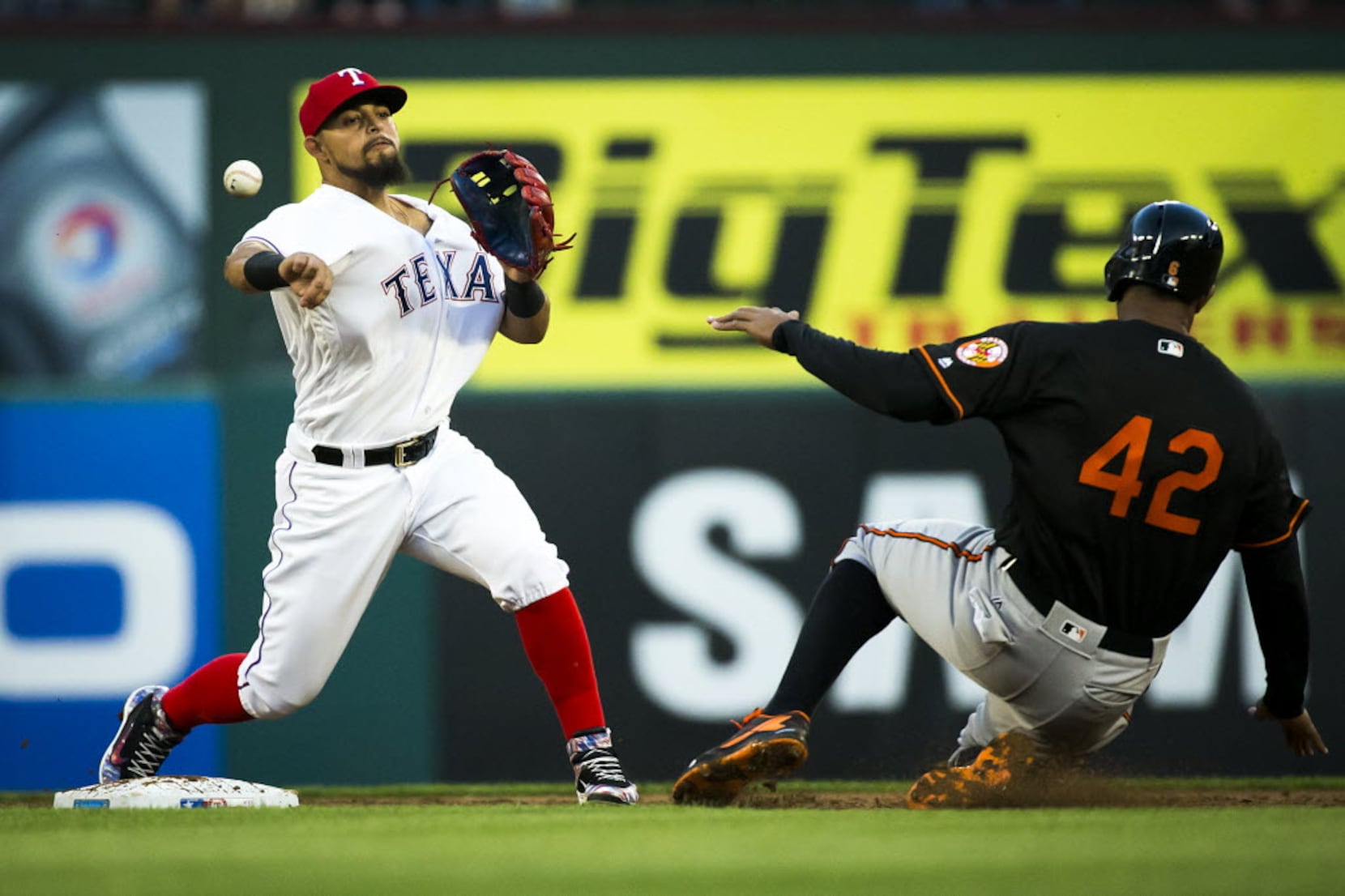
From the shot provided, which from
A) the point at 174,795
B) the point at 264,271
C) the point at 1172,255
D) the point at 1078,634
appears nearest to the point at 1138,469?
the point at 1078,634

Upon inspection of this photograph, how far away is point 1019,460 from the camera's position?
173 inches

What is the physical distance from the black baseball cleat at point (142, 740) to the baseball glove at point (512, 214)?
1.46 meters

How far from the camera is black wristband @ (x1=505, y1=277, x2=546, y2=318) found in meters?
4.85

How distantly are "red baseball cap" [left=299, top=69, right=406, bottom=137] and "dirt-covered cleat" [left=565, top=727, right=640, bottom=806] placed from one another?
1701 mm

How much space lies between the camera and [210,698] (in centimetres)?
480

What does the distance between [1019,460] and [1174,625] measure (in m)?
0.55

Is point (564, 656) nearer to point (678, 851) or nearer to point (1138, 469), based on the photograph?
point (678, 851)

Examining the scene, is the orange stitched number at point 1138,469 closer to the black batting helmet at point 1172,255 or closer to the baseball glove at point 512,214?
the black batting helmet at point 1172,255

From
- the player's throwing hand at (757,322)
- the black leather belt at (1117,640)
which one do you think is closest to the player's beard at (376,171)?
the player's throwing hand at (757,322)

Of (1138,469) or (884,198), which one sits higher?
(884,198)

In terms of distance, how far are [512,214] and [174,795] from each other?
1.65 metres

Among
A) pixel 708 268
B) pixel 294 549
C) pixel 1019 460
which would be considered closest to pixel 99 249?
pixel 708 268

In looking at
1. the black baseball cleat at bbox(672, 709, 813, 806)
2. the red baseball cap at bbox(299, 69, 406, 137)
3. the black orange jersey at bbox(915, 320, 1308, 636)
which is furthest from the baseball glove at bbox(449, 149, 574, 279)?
the black baseball cleat at bbox(672, 709, 813, 806)

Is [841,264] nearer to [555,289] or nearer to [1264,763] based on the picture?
[555,289]
